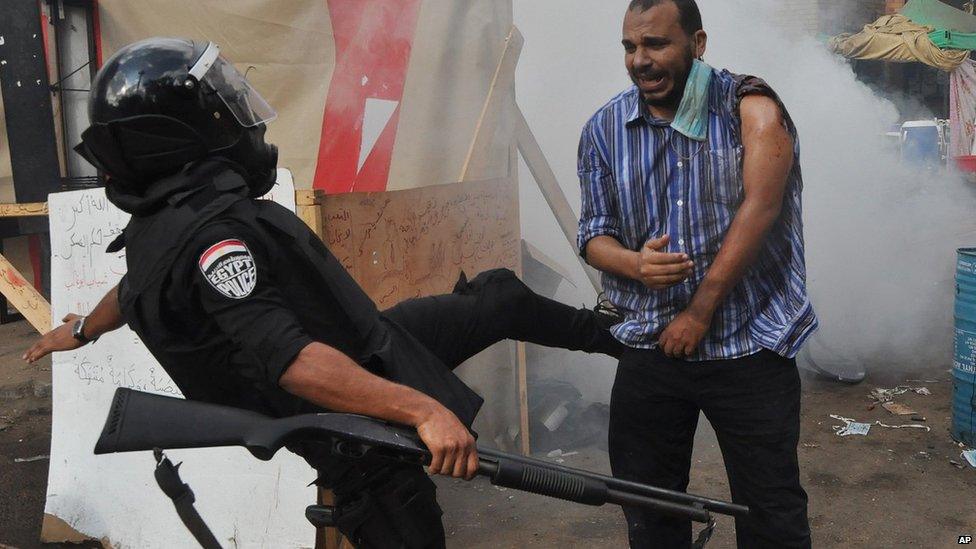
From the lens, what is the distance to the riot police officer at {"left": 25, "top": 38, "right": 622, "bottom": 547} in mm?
1750

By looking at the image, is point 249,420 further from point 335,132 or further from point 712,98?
point 335,132

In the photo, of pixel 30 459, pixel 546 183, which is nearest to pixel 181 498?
pixel 546 183

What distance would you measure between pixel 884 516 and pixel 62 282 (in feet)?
13.2

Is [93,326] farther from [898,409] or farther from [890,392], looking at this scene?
[890,392]

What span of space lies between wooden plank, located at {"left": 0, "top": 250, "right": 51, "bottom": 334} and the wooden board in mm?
1610

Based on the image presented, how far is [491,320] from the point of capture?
97.0 inches

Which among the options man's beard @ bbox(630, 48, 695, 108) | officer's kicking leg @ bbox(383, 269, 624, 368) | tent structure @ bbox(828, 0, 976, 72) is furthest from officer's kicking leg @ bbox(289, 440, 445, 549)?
tent structure @ bbox(828, 0, 976, 72)

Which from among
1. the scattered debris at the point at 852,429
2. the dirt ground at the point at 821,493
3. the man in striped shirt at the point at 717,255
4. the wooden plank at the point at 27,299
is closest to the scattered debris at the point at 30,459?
the dirt ground at the point at 821,493

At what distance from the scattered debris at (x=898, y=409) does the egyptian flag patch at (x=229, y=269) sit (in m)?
4.77

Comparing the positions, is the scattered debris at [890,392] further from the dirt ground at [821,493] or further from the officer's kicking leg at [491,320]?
the officer's kicking leg at [491,320]

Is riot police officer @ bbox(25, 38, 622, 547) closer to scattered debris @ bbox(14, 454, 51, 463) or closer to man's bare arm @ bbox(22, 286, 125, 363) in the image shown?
man's bare arm @ bbox(22, 286, 125, 363)

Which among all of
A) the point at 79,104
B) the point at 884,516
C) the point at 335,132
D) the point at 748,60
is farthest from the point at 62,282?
the point at 748,60

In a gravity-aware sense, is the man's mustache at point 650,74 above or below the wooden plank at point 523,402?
above

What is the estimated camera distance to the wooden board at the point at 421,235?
3.66 metres
